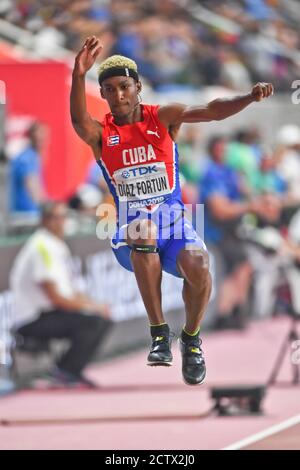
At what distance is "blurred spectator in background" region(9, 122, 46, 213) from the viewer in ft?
45.0

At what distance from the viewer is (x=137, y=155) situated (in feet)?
24.8

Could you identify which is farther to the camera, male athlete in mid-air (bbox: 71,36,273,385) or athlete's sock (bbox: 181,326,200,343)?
athlete's sock (bbox: 181,326,200,343)

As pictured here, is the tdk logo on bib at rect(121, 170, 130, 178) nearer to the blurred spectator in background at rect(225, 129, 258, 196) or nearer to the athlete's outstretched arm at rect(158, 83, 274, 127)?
the athlete's outstretched arm at rect(158, 83, 274, 127)

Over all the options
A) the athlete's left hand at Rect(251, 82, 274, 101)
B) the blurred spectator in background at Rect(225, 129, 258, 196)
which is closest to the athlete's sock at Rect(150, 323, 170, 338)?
the athlete's left hand at Rect(251, 82, 274, 101)

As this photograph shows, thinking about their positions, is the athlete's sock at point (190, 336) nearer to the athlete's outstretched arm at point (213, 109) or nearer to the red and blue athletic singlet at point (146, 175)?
the red and blue athletic singlet at point (146, 175)

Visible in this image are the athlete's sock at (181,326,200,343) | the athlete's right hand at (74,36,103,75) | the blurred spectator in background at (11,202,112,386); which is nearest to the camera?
the athlete's right hand at (74,36,103,75)

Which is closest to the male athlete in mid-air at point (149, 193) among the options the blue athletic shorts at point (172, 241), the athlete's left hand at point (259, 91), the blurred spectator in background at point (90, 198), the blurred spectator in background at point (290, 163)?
the blue athletic shorts at point (172, 241)

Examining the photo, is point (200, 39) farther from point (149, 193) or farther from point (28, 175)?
point (149, 193)

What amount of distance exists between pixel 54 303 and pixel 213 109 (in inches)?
241

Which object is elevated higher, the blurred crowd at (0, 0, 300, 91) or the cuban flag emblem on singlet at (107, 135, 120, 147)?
the blurred crowd at (0, 0, 300, 91)

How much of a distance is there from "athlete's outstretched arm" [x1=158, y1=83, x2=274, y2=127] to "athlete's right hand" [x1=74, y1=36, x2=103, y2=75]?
478mm

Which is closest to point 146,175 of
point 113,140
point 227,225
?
point 113,140

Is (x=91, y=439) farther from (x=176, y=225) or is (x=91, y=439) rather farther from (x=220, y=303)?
(x=220, y=303)

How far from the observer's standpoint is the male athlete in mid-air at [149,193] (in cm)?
750
